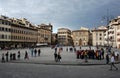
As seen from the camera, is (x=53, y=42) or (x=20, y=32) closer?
(x=20, y=32)

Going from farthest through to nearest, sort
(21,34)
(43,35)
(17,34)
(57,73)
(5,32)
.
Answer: (43,35)
(21,34)
(17,34)
(5,32)
(57,73)

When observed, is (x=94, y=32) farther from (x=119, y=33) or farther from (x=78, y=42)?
(x=119, y=33)

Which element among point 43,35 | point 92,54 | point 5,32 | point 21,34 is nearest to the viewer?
point 92,54

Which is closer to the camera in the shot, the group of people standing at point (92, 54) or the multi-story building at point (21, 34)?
the group of people standing at point (92, 54)

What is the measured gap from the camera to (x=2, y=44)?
92.6m

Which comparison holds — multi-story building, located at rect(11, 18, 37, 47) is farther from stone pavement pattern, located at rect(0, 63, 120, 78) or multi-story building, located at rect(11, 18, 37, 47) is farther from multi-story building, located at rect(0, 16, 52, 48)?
stone pavement pattern, located at rect(0, 63, 120, 78)

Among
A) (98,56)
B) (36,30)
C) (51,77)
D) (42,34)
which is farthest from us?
(42,34)

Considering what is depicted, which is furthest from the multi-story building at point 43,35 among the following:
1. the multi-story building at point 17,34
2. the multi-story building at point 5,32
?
the multi-story building at point 5,32

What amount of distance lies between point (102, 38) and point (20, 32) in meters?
73.1

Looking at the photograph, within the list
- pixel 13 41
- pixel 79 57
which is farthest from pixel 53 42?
pixel 79 57

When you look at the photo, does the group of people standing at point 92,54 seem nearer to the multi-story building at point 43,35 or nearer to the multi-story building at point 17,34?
the multi-story building at point 17,34

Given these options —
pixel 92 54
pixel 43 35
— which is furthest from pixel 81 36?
pixel 92 54

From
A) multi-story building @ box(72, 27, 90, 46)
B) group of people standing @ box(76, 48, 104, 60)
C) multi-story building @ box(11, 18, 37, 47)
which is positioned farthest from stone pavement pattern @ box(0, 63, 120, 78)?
multi-story building @ box(72, 27, 90, 46)

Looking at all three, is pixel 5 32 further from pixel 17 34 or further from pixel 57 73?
pixel 57 73
